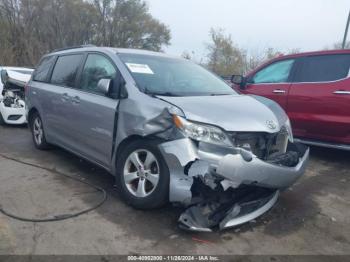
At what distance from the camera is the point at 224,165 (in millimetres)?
3031

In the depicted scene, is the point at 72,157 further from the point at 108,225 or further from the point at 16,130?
the point at 16,130

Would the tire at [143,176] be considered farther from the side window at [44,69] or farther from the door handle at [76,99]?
the side window at [44,69]

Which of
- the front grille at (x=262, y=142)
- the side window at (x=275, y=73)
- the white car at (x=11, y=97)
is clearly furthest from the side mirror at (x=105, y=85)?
the white car at (x=11, y=97)

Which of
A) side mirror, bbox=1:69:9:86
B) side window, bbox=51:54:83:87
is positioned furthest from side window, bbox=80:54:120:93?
side mirror, bbox=1:69:9:86

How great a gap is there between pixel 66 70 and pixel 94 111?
1.31m

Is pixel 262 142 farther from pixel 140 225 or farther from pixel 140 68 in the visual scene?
pixel 140 68

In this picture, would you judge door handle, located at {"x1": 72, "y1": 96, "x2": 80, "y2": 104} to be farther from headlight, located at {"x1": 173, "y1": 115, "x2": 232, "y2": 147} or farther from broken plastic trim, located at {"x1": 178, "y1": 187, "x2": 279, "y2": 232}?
broken plastic trim, located at {"x1": 178, "y1": 187, "x2": 279, "y2": 232}

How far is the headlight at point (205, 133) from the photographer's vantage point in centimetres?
318

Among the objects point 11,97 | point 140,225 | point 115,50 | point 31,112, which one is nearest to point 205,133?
point 140,225

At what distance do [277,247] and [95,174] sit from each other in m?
2.65

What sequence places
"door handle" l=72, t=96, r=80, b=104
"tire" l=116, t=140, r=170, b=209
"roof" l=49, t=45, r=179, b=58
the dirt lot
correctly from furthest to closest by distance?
"door handle" l=72, t=96, r=80, b=104 < "roof" l=49, t=45, r=179, b=58 < "tire" l=116, t=140, r=170, b=209 < the dirt lot

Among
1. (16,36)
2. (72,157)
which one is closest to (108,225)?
(72,157)

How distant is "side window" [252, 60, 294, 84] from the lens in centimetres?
608

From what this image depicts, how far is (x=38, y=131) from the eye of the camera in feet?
19.3
